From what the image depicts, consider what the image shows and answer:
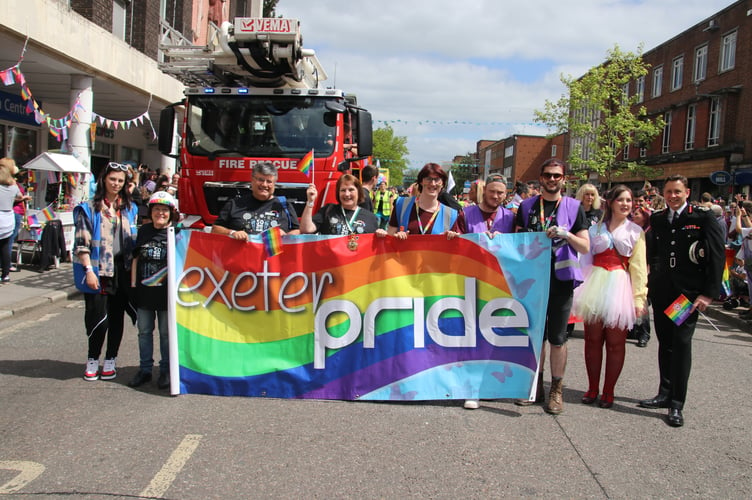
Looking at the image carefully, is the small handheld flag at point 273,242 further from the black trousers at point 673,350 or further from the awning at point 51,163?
the awning at point 51,163

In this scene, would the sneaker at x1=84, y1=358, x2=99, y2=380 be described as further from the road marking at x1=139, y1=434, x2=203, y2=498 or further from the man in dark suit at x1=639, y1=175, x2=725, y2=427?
the man in dark suit at x1=639, y1=175, x2=725, y2=427

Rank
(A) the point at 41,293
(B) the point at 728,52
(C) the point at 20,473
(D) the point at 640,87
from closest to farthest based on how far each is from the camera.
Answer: (C) the point at 20,473 < (A) the point at 41,293 < (B) the point at 728,52 < (D) the point at 640,87

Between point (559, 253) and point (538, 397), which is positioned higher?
point (559, 253)

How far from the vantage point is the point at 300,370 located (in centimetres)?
486

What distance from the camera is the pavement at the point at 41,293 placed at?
828 cm

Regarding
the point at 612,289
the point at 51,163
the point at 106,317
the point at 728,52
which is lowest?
the point at 106,317

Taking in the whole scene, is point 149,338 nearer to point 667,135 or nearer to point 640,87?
point 667,135

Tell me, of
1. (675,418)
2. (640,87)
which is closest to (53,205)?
(675,418)

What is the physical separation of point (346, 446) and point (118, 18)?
16.8 m

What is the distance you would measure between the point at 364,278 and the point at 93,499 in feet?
8.05

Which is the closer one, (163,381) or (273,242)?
(273,242)

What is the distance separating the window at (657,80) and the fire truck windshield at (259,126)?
35.6 meters

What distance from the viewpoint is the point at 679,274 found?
491 cm

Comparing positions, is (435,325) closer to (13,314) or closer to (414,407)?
(414,407)
